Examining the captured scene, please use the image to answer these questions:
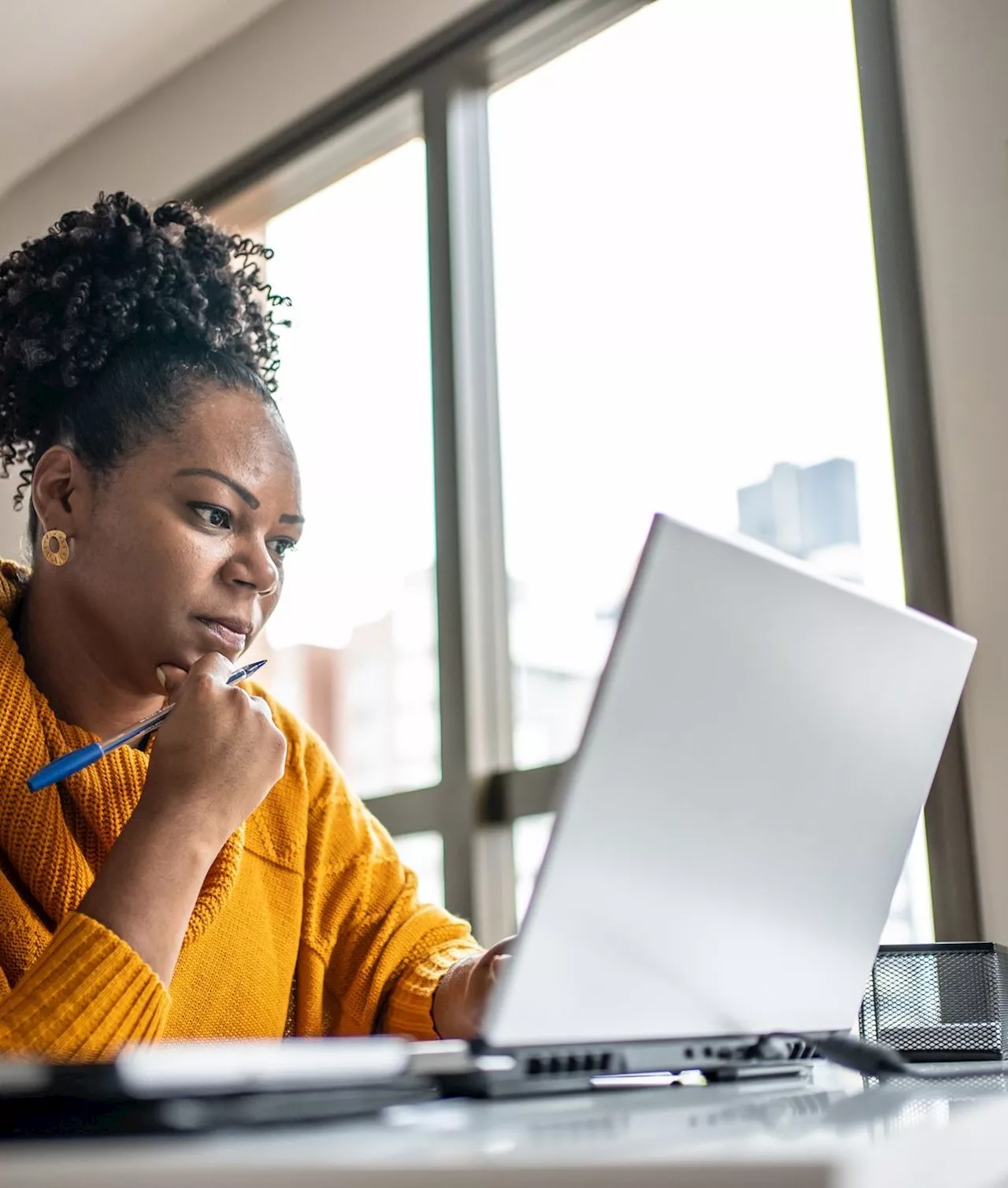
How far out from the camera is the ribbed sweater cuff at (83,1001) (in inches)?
32.4

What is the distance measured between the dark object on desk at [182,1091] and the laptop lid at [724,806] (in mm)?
86

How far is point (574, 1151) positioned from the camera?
17.5 inches

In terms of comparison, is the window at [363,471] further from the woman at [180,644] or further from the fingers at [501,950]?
the fingers at [501,950]

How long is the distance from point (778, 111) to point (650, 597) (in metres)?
1.74

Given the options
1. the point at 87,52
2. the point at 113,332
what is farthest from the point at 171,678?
the point at 87,52

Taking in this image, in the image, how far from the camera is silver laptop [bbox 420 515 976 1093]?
0.62 metres

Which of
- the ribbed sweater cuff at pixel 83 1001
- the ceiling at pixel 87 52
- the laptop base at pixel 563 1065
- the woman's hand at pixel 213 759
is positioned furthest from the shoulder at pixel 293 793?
the ceiling at pixel 87 52

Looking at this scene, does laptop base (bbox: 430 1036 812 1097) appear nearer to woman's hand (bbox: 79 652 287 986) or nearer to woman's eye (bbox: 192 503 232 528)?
woman's hand (bbox: 79 652 287 986)

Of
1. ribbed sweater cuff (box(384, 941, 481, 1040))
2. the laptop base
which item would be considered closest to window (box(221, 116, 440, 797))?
ribbed sweater cuff (box(384, 941, 481, 1040))

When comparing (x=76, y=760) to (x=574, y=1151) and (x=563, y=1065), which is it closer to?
(x=563, y=1065)

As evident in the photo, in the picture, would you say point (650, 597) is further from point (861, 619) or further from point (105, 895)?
point (105, 895)

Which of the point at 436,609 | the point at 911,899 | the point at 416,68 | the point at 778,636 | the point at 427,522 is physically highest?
the point at 416,68

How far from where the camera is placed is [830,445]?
197 cm

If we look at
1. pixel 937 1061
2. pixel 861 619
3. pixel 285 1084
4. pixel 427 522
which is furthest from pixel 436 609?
pixel 285 1084
